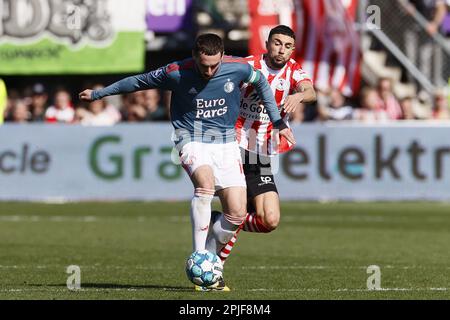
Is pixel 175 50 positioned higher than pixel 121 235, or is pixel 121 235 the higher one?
pixel 175 50

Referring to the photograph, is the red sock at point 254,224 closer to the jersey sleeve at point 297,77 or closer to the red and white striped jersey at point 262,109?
the red and white striped jersey at point 262,109

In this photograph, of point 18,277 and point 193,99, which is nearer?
point 193,99

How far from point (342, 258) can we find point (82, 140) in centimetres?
986

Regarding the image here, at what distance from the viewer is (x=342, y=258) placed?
14.4m

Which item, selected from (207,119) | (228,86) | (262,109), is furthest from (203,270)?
(262,109)

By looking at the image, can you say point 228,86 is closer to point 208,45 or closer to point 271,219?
point 208,45

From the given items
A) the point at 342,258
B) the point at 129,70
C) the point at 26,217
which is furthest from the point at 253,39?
the point at 342,258

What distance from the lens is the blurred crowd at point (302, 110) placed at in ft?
80.3

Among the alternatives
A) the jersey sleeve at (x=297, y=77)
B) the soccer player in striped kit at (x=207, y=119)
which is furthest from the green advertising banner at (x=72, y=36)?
the soccer player in striped kit at (x=207, y=119)

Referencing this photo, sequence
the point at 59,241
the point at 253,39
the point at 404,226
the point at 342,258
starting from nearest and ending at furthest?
the point at 342,258, the point at 59,241, the point at 404,226, the point at 253,39

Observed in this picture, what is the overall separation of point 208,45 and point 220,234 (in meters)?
1.86

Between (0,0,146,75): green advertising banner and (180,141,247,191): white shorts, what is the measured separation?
15.3 metres

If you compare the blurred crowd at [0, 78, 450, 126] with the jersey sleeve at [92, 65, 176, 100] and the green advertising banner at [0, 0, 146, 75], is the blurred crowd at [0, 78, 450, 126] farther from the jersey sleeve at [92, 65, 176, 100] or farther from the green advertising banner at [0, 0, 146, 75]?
the jersey sleeve at [92, 65, 176, 100]

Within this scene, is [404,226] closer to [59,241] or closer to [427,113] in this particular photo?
[59,241]
